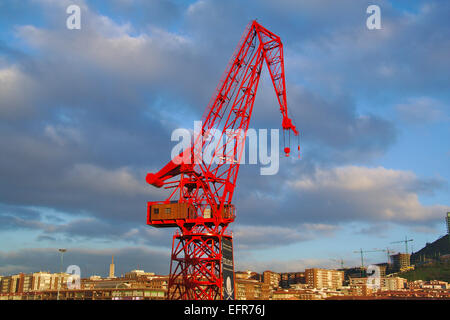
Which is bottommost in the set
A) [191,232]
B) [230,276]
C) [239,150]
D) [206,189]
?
[230,276]

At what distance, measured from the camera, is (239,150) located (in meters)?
92.2

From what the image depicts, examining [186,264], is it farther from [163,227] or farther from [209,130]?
[209,130]

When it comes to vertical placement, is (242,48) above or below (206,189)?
above

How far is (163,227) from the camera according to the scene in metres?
89.6

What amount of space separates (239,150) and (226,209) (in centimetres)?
1153
